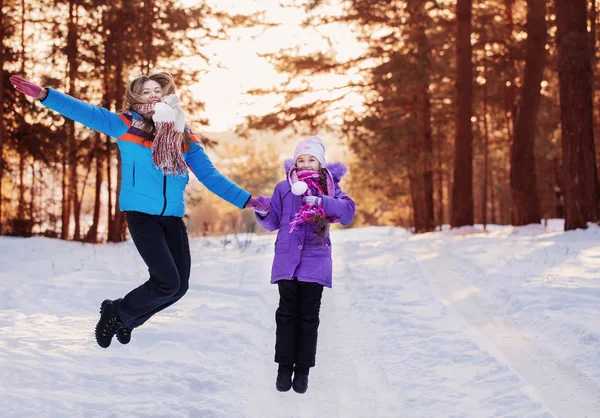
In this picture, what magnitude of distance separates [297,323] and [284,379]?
450 mm

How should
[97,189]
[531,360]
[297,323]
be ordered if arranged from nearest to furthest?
1. [297,323]
2. [531,360]
3. [97,189]

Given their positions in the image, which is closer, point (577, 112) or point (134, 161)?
point (134, 161)

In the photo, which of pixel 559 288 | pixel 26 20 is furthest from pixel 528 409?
pixel 26 20

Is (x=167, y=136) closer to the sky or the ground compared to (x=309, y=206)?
closer to the sky

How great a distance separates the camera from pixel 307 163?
17.1 ft

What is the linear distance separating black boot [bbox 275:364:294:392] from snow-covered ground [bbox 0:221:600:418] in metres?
0.12

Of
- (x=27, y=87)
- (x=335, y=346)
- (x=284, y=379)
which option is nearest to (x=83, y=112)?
(x=27, y=87)

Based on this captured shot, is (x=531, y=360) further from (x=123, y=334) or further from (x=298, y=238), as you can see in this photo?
(x=123, y=334)

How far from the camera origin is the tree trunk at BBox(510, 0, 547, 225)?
1847 centimetres

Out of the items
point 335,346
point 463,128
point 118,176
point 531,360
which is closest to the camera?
point 531,360

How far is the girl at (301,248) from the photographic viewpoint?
16.6 ft

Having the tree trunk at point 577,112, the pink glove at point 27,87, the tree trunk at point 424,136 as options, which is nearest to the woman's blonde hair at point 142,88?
the pink glove at point 27,87

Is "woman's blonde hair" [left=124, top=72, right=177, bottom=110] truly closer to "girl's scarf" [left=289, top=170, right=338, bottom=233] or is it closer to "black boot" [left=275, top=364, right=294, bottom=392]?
"girl's scarf" [left=289, top=170, right=338, bottom=233]

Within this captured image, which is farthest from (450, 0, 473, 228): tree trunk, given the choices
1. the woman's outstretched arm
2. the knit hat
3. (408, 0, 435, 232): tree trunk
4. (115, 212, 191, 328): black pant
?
the woman's outstretched arm
